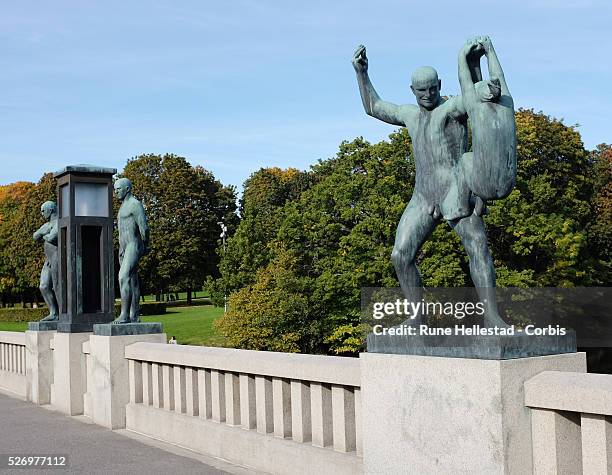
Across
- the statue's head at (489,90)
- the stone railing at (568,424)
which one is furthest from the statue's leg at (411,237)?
the stone railing at (568,424)

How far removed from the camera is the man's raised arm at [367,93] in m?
6.00

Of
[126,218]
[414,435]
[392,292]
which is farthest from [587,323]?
[414,435]

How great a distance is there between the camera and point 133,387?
404 inches

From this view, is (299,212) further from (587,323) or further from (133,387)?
(133,387)

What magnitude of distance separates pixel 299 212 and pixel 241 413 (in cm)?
3240

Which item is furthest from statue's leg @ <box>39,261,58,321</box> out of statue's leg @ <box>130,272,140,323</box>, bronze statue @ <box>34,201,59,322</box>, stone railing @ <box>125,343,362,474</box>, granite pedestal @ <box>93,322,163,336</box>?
stone railing @ <box>125,343,362,474</box>

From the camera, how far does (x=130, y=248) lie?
11.1 m

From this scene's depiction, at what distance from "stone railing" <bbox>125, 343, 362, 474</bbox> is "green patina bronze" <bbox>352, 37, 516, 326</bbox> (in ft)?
3.97

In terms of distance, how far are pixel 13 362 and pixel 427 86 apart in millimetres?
13206

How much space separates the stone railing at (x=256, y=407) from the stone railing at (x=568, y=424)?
161 centimetres

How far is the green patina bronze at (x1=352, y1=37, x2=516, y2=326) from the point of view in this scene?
15.9 feet

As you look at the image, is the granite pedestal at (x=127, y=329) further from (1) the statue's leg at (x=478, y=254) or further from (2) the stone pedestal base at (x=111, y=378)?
(1) the statue's leg at (x=478, y=254)

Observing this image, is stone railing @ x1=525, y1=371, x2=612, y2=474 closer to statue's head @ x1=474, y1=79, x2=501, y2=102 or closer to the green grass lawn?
statue's head @ x1=474, y1=79, x2=501, y2=102

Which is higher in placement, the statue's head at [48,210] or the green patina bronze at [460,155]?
the statue's head at [48,210]
